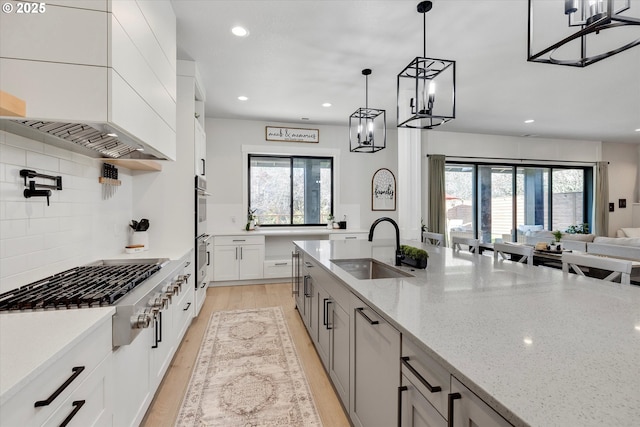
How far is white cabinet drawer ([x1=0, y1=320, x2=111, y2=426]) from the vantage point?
796mm

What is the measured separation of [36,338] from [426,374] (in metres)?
1.27

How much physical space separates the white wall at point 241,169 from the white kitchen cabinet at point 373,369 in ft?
14.0

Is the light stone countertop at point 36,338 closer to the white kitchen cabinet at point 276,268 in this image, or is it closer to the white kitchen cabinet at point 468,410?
the white kitchen cabinet at point 468,410

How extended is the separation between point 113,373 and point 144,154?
63.9 inches

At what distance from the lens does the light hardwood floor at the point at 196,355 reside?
194cm

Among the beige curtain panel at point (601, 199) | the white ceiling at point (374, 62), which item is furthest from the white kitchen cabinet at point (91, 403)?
the beige curtain panel at point (601, 199)

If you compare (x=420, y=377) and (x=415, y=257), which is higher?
(x=415, y=257)

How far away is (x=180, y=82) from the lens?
11.0ft

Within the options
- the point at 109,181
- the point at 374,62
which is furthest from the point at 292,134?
the point at 109,181

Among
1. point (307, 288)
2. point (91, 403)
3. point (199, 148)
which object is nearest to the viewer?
point (91, 403)

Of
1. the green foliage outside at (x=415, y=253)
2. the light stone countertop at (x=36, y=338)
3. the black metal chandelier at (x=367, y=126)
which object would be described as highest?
the black metal chandelier at (x=367, y=126)

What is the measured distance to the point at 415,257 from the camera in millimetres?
2021

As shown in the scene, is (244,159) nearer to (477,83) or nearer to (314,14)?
(314,14)

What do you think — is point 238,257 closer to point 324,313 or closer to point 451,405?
point 324,313
